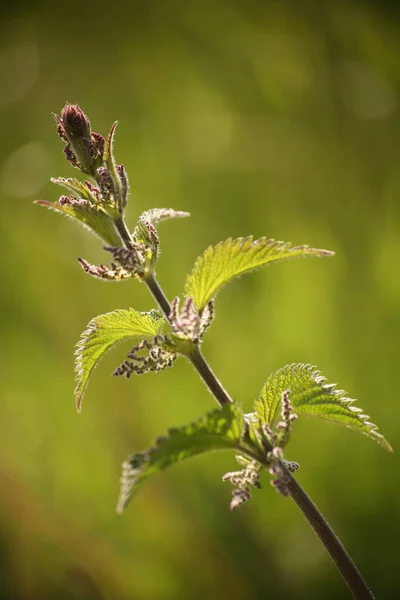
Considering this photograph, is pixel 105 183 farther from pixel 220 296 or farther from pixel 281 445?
pixel 220 296

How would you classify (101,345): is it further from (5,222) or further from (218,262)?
(5,222)

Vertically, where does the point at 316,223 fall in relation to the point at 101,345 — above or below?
above

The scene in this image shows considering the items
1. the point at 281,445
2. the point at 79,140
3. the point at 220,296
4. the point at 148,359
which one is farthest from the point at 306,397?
the point at 220,296

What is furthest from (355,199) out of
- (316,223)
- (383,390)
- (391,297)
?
(383,390)

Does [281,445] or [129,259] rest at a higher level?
[129,259]

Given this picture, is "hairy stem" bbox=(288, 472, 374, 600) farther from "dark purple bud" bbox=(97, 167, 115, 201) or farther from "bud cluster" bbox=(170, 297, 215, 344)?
"dark purple bud" bbox=(97, 167, 115, 201)

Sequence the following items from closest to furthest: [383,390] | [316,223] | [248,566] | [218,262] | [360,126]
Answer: [218,262] → [248,566] → [383,390] → [316,223] → [360,126]

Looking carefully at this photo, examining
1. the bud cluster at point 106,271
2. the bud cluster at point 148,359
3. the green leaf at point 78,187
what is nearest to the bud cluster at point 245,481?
the bud cluster at point 148,359
